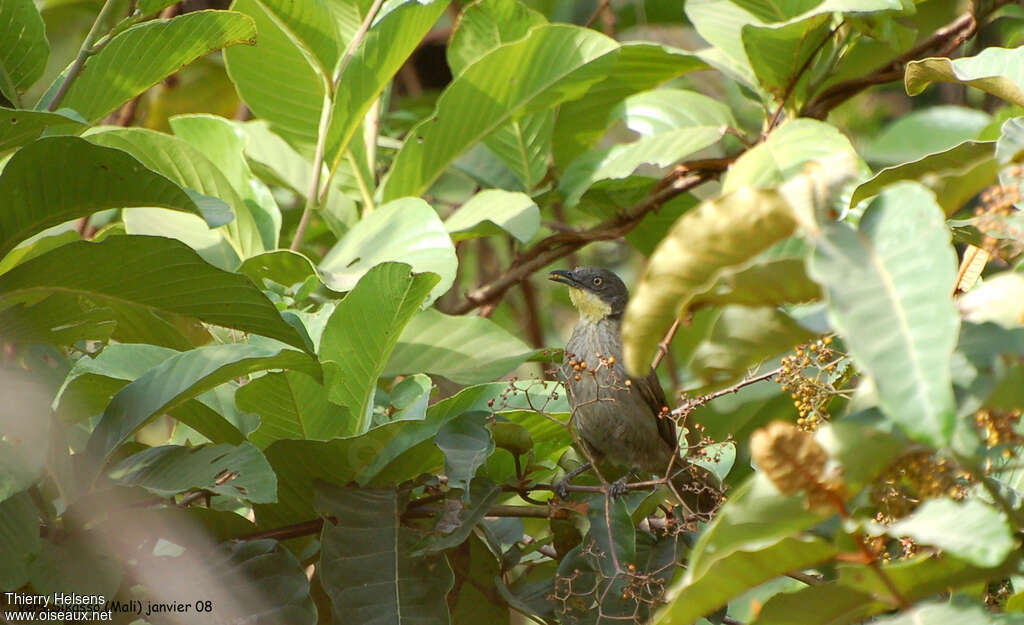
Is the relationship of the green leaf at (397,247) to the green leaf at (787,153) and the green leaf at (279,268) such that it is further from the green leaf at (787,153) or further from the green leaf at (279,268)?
the green leaf at (787,153)

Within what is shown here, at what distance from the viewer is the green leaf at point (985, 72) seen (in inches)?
69.3

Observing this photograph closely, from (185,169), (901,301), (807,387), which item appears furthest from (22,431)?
(901,301)

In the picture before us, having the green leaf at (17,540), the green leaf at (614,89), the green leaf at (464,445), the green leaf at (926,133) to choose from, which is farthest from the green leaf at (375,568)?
the green leaf at (926,133)

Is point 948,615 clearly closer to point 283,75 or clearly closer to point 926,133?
point 283,75

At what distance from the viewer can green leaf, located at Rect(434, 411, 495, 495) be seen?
5.97 ft

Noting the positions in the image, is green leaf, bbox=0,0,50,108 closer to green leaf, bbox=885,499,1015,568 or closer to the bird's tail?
the bird's tail

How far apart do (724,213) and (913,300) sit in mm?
224

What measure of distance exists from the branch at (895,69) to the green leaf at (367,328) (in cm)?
153

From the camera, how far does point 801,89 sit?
2922 millimetres

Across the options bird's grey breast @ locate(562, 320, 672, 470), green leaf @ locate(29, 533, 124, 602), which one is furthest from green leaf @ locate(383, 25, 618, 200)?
green leaf @ locate(29, 533, 124, 602)

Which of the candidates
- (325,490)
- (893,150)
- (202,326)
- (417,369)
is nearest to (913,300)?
(325,490)

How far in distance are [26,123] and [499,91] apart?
1.27m

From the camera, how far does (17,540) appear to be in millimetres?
1674

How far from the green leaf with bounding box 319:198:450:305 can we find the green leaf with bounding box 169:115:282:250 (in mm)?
239
